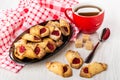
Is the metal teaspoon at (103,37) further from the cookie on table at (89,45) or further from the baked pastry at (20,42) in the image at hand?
the baked pastry at (20,42)

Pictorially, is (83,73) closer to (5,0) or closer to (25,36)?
(25,36)

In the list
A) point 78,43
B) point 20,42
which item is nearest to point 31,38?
point 20,42

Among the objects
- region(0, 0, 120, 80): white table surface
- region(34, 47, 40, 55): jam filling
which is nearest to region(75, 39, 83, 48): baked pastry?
region(0, 0, 120, 80): white table surface

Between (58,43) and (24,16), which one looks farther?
(24,16)

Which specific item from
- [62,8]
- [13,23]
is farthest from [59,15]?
[13,23]

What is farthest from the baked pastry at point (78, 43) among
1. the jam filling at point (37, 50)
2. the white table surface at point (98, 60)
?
the jam filling at point (37, 50)

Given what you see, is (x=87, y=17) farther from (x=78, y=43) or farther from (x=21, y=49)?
(x=21, y=49)

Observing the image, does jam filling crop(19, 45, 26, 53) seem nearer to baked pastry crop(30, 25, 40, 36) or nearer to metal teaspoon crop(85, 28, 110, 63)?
baked pastry crop(30, 25, 40, 36)
